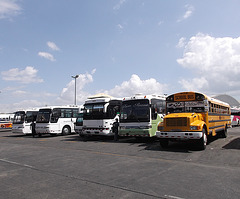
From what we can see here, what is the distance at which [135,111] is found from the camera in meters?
14.9

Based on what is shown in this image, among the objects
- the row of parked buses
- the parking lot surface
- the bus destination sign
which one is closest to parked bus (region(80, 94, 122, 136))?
the row of parked buses

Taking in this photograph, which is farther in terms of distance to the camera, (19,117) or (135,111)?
(19,117)

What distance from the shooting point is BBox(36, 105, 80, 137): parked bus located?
2098cm

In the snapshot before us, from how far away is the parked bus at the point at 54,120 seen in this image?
21.0 metres

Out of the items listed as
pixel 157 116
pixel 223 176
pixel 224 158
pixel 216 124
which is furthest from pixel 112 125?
pixel 223 176

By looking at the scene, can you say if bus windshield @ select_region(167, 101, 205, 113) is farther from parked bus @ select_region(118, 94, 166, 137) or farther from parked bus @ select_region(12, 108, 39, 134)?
parked bus @ select_region(12, 108, 39, 134)

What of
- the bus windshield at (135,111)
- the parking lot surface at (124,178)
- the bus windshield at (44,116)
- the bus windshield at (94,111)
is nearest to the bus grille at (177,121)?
the parking lot surface at (124,178)

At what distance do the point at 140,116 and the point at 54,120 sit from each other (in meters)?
10.2

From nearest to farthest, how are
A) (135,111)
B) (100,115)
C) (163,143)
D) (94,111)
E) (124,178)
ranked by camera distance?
(124,178) < (163,143) < (135,111) < (100,115) < (94,111)

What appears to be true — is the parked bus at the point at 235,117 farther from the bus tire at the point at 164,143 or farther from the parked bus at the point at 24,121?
the parked bus at the point at 24,121

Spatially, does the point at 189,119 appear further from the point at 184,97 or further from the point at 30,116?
the point at 30,116

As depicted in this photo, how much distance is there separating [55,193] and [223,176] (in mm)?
4517

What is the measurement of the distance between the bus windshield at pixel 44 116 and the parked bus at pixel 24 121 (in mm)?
1446

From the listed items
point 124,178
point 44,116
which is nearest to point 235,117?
point 44,116
